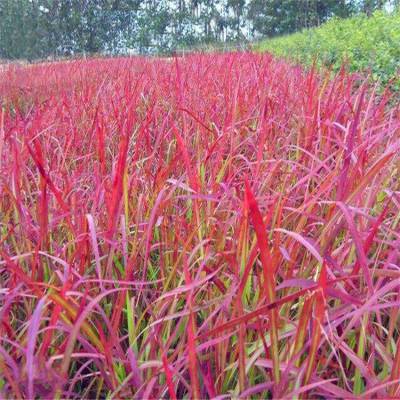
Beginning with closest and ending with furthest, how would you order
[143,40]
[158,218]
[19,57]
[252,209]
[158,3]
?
[252,209] < [158,218] < [19,57] < [143,40] < [158,3]

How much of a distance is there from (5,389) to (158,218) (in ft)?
1.36

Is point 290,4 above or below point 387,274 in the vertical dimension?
above

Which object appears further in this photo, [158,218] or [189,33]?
[189,33]

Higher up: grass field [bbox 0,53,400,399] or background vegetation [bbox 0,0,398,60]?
background vegetation [bbox 0,0,398,60]

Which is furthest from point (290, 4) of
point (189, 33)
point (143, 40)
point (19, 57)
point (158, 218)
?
point (158, 218)

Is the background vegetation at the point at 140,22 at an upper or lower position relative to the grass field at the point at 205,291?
upper

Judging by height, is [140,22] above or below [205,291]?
above

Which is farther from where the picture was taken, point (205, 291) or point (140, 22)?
point (140, 22)

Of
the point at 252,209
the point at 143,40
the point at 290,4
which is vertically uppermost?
the point at 290,4

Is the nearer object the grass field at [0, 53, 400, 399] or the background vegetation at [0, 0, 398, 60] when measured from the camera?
the grass field at [0, 53, 400, 399]

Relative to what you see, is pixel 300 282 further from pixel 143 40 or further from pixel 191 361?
pixel 143 40

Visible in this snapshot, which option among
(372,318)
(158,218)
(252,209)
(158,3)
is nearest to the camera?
(252,209)

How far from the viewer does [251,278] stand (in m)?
0.91

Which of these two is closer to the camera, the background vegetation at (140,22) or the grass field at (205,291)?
the grass field at (205,291)
